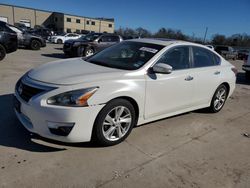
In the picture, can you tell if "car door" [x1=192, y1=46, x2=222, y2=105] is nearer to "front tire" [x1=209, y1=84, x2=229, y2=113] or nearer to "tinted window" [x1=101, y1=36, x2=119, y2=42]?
→ "front tire" [x1=209, y1=84, x2=229, y2=113]

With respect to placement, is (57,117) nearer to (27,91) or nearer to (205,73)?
(27,91)

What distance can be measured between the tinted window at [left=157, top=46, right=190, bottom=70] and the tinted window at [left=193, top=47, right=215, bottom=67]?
264 millimetres

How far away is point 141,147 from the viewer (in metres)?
3.53

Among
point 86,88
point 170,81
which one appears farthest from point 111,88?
point 170,81

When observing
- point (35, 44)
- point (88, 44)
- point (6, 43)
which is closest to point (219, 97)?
point (6, 43)

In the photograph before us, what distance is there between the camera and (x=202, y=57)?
4.79 metres

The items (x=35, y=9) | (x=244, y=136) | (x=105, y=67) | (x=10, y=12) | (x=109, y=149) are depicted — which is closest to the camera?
(x=109, y=149)

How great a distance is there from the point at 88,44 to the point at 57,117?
10.9 metres

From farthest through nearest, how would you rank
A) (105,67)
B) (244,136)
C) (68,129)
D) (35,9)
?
1. (35,9)
2. (244,136)
3. (105,67)
4. (68,129)

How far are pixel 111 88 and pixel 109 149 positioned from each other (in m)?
0.89

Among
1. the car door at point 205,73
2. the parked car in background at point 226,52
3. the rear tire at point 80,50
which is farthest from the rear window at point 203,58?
the parked car in background at point 226,52

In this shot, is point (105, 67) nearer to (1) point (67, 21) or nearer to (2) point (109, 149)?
(2) point (109, 149)

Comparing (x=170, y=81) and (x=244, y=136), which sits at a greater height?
(x=170, y=81)

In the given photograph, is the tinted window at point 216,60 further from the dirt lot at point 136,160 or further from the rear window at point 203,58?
the dirt lot at point 136,160
